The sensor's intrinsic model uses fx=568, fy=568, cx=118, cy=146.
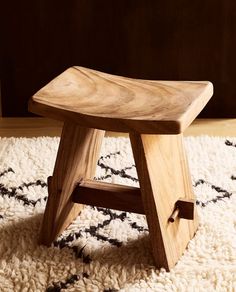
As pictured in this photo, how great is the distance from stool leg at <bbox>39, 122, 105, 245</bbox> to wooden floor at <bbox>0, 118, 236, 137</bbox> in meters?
0.56

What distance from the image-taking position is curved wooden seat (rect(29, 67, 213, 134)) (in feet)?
3.12

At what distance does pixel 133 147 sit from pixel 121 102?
9cm

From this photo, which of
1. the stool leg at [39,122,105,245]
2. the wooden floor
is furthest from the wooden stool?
the wooden floor

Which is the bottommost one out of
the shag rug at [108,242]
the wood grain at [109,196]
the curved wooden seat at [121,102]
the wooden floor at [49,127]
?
the wooden floor at [49,127]

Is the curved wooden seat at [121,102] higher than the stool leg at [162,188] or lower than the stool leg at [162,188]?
higher

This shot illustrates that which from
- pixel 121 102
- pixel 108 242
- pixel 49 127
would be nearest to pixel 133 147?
pixel 121 102

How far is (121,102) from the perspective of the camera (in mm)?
1055

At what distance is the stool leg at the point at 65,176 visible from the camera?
112 centimetres

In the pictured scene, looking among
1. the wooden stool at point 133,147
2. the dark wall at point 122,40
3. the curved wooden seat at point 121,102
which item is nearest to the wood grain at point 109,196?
the wooden stool at point 133,147

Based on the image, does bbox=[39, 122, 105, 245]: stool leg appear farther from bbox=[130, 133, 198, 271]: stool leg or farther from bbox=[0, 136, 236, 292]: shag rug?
bbox=[130, 133, 198, 271]: stool leg

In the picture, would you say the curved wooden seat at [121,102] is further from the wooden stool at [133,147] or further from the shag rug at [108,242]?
the shag rug at [108,242]

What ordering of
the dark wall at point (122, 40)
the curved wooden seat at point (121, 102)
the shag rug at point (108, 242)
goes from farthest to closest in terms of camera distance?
1. the dark wall at point (122, 40)
2. the shag rug at point (108, 242)
3. the curved wooden seat at point (121, 102)

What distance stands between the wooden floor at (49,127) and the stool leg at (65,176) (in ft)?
1.83

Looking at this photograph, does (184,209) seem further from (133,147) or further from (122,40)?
(122,40)
